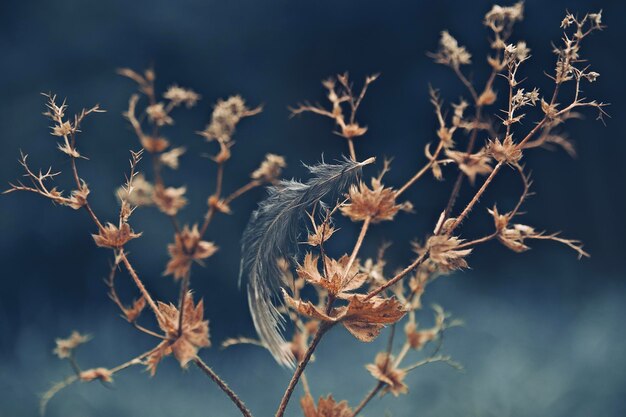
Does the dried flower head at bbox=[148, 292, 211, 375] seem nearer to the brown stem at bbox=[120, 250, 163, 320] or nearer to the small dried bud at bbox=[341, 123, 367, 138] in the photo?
the brown stem at bbox=[120, 250, 163, 320]

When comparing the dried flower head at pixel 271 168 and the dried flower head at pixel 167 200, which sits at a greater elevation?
the dried flower head at pixel 271 168

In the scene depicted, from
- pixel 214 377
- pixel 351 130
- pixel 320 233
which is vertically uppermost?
pixel 351 130

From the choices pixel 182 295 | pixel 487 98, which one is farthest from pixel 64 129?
pixel 487 98

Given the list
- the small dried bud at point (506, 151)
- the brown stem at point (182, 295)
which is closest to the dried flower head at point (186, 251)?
the brown stem at point (182, 295)

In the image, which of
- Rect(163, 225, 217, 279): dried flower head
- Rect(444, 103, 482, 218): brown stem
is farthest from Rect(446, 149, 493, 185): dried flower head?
Rect(163, 225, 217, 279): dried flower head

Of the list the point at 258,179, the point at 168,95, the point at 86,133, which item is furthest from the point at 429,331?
the point at 86,133

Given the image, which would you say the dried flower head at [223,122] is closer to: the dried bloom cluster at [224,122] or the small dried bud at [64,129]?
the dried bloom cluster at [224,122]

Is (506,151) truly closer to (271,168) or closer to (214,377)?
(271,168)

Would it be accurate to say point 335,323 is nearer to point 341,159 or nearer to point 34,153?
point 341,159
